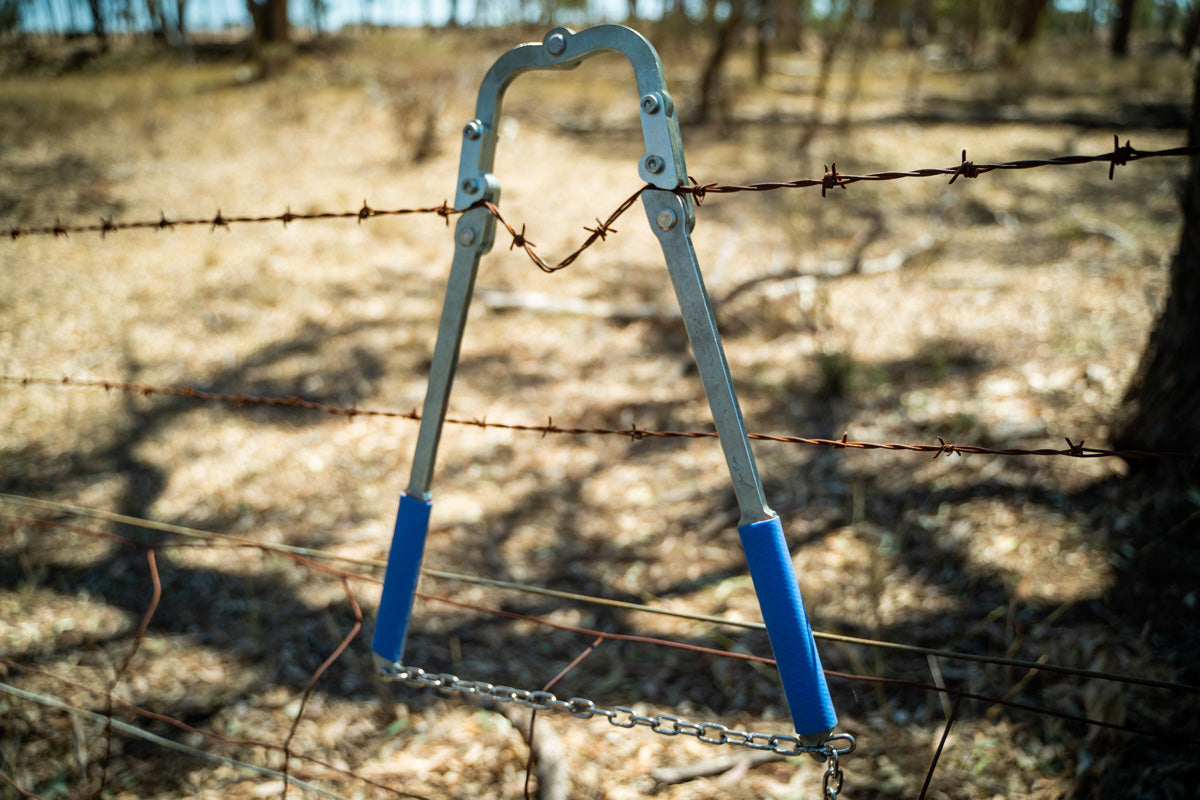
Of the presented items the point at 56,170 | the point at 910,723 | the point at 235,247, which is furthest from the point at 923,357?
the point at 56,170

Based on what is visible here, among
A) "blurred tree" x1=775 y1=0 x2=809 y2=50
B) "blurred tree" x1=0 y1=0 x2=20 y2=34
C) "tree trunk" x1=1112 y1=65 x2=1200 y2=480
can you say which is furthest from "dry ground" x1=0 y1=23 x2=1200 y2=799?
"blurred tree" x1=775 y1=0 x2=809 y2=50

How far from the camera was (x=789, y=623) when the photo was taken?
1201 millimetres

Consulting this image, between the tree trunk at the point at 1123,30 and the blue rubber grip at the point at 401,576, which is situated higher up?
the tree trunk at the point at 1123,30

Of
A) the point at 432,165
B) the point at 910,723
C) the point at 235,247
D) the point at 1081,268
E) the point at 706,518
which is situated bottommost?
the point at 910,723

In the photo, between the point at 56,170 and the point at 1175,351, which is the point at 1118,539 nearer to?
the point at 1175,351

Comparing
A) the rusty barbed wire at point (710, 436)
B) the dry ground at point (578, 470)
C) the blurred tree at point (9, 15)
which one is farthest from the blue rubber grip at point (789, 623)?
the blurred tree at point (9, 15)

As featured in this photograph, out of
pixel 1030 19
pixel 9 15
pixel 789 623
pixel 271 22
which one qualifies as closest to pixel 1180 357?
pixel 789 623

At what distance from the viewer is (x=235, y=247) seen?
6082 mm

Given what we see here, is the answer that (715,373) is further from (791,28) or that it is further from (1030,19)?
(791,28)

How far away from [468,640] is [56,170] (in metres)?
7.18

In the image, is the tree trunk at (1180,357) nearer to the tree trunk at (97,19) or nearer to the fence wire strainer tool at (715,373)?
the fence wire strainer tool at (715,373)

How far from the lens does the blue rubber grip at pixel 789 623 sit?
1.20 meters

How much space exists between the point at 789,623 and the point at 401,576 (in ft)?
2.43

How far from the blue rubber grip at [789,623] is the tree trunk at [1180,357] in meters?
2.26
